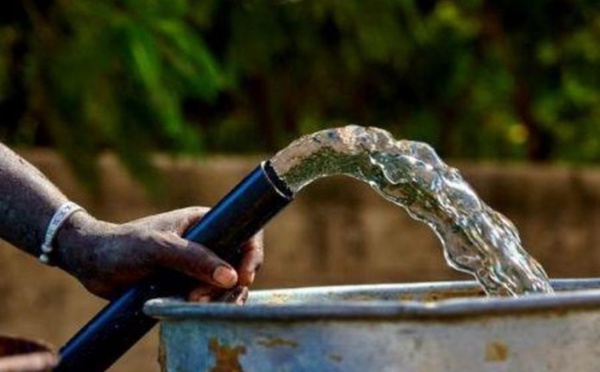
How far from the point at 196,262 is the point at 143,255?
0.08 meters

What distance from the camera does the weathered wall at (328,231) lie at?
5.85 m

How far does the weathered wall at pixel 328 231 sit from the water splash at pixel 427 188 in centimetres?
315

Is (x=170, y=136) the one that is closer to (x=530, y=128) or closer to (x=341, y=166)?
(x=530, y=128)

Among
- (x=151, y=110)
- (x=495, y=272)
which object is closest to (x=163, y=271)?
(x=495, y=272)

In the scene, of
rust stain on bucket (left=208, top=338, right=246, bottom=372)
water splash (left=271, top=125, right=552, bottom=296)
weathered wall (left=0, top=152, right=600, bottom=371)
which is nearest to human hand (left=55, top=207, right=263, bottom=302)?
water splash (left=271, top=125, right=552, bottom=296)

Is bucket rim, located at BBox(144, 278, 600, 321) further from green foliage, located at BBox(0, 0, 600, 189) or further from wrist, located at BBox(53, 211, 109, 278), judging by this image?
green foliage, located at BBox(0, 0, 600, 189)

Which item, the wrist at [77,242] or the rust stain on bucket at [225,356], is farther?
the wrist at [77,242]

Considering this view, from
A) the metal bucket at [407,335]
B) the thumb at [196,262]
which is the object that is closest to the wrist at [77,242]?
the thumb at [196,262]

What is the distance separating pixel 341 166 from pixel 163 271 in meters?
0.24

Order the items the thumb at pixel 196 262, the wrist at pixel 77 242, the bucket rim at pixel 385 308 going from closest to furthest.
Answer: the bucket rim at pixel 385 308 → the thumb at pixel 196 262 → the wrist at pixel 77 242

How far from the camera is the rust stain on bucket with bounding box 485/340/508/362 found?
1.98 metres

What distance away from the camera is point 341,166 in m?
2.42

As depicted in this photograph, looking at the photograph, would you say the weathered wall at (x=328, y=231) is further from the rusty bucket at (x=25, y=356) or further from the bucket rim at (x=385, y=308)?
the rusty bucket at (x=25, y=356)

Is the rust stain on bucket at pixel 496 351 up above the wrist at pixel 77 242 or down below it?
above
